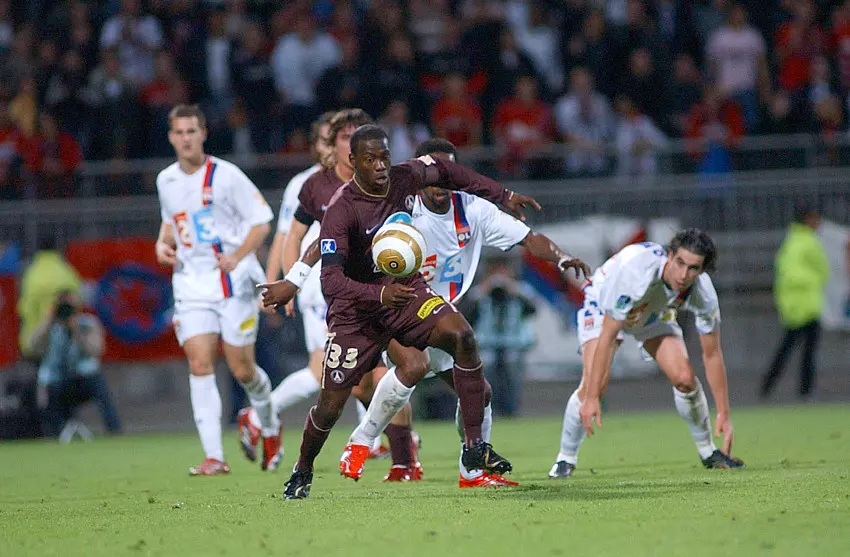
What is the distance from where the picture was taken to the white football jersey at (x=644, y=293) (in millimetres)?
8516

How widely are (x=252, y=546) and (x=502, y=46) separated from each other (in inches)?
578

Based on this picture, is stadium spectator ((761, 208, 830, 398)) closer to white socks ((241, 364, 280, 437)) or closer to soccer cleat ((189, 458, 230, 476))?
white socks ((241, 364, 280, 437))

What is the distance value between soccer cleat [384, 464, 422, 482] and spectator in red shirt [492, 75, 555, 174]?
395 inches

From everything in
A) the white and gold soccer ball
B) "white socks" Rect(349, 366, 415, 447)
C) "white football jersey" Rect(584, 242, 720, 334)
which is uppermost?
the white and gold soccer ball

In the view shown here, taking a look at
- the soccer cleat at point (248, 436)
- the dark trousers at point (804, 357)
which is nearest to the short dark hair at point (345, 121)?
the soccer cleat at point (248, 436)

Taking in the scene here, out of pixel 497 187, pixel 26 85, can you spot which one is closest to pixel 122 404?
pixel 26 85

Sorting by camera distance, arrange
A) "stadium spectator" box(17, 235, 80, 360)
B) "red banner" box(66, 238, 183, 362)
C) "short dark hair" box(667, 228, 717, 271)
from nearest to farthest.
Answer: "short dark hair" box(667, 228, 717, 271)
"stadium spectator" box(17, 235, 80, 360)
"red banner" box(66, 238, 183, 362)

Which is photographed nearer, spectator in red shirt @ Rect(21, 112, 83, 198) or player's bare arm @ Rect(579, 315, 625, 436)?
player's bare arm @ Rect(579, 315, 625, 436)

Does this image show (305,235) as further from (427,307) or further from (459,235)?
(427,307)

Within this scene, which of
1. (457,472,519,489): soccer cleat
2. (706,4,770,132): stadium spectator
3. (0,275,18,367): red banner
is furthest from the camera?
(706,4,770,132): stadium spectator

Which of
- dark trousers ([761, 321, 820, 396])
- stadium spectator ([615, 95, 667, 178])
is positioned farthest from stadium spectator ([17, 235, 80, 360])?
dark trousers ([761, 321, 820, 396])

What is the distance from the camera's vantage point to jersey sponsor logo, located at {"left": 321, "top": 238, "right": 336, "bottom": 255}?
23.9 ft

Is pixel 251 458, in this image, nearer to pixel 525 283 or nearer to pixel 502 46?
pixel 525 283

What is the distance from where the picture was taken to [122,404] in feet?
61.0
